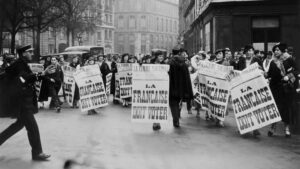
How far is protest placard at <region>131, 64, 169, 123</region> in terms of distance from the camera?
11.4 m

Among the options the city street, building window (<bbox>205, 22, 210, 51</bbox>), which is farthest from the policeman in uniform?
building window (<bbox>205, 22, 210, 51</bbox>)

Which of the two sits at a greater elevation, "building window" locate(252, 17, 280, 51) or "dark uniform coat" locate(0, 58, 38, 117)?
"building window" locate(252, 17, 280, 51)

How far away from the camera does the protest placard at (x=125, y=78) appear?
57.7ft

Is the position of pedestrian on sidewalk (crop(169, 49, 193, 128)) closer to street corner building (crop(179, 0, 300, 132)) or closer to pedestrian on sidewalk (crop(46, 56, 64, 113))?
pedestrian on sidewalk (crop(46, 56, 64, 113))

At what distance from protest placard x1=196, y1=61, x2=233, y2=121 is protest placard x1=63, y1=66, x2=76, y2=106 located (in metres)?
5.52

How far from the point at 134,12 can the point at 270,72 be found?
11236cm

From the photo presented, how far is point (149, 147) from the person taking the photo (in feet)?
30.0

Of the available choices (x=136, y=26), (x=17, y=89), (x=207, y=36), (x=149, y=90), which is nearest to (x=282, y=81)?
(x=149, y=90)

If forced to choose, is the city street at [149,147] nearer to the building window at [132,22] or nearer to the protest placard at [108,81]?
the protest placard at [108,81]

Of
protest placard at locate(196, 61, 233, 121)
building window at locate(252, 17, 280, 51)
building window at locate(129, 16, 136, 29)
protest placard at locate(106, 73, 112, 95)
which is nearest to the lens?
protest placard at locate(196, 61, 233, 121)

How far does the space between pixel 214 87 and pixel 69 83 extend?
22.6ft

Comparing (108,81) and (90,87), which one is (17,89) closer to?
(90,87)

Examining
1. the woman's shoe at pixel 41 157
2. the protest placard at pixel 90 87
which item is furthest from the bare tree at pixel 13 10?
the woman's shoe at pixel 41 157

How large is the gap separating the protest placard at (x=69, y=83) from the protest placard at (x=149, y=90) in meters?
5.90
